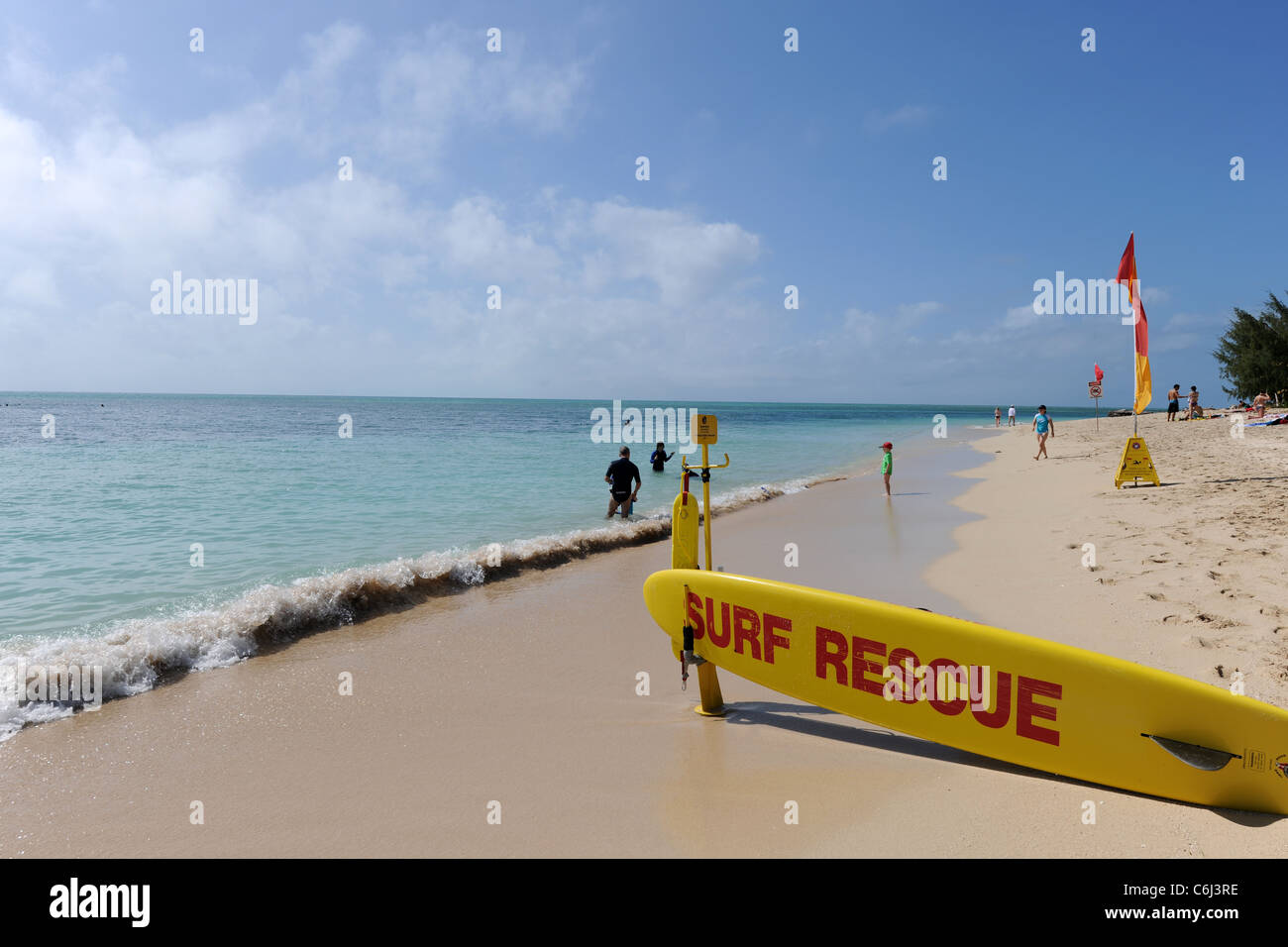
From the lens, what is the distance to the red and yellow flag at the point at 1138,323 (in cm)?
1162

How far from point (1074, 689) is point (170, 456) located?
2904cm

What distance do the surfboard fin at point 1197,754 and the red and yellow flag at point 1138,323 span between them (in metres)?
10.9

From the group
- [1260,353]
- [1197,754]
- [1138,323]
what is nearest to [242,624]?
[1197,754]

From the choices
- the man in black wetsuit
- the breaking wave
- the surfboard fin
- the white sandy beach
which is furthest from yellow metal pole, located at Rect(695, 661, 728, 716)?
the man in black wetsuit

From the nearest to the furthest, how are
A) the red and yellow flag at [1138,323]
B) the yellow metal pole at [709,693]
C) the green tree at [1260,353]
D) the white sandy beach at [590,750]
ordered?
the white sandy beach at [590,750] < the yellow metal pole at [709,693] < the red and yellow flag at [1138,323] < the green tree at [1260,353]

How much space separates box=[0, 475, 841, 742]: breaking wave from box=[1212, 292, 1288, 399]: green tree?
47283mm

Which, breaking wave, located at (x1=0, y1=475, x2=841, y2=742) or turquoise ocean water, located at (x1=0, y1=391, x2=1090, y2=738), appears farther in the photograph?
turquoise ocean water, located at (x1=0, y1=391, x2=1090, y2=738)

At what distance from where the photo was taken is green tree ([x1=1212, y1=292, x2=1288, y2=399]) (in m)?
36.1

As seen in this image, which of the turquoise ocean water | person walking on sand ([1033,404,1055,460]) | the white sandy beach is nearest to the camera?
the white sandy beach

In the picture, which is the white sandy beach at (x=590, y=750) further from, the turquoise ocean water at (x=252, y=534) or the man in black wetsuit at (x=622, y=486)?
the man in black wetsuit at (x=622, y=486)

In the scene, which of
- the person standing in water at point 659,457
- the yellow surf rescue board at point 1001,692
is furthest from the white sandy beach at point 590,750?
the person standing in water at point 659,457

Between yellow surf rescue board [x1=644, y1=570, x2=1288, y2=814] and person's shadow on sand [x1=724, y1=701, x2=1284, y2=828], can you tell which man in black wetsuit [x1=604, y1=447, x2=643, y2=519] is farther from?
yellow surf rescue board [x1=644, y1=570, x2=1288, y2=814]

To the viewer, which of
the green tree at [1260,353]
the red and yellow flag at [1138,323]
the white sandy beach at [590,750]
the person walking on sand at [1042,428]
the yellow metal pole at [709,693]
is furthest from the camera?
the green tree at [1260,353]
